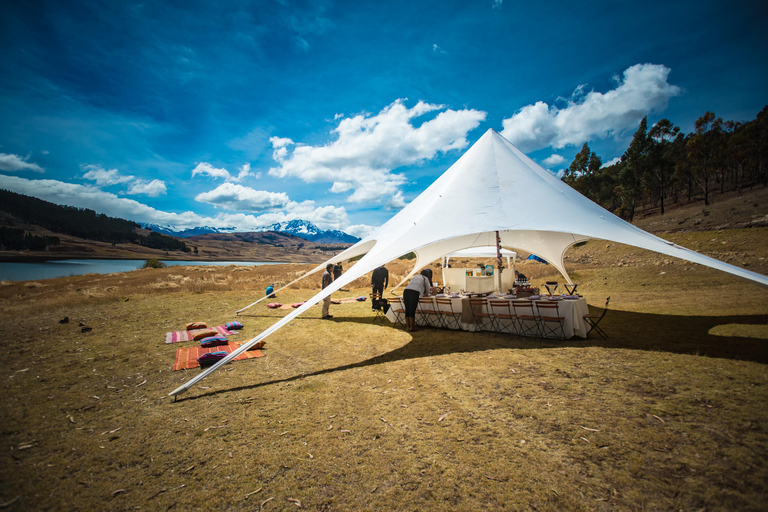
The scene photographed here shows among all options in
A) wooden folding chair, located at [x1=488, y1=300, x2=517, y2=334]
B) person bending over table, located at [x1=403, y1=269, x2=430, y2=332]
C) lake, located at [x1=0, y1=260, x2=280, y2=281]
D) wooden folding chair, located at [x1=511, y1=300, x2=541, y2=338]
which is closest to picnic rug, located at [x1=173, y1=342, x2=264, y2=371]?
person bending over table, located at [x1=403, y1=269, x2=430, y2=332]

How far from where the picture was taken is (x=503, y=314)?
612 centimetres

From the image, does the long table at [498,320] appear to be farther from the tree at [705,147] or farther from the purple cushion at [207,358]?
the tree at [705,147]

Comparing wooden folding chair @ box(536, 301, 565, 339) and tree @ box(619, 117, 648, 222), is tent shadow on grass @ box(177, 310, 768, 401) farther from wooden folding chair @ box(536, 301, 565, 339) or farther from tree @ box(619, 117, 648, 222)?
tree @ box(619, 117, 648, 222)

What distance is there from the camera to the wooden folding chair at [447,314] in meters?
6.66

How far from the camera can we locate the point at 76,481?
230cm

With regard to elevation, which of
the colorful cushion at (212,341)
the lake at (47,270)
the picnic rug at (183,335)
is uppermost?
the colorful cushion at (212,341)

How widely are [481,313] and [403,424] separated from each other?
3898 millimetres

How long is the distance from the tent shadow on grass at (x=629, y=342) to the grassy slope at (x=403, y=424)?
5cm

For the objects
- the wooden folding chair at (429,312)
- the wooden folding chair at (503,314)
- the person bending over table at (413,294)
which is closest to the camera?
the wooden folding chair at (503,314)

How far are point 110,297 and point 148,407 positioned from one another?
38.7 ft

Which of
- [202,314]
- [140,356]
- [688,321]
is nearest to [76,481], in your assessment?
[140,356]

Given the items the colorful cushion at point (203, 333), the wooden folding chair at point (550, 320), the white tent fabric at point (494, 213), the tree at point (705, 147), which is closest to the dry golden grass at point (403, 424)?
the wooden folding chair at point (550, 320)

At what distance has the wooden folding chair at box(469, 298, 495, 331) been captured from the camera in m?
6.31

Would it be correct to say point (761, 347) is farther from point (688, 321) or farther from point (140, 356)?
point (140, 356)
